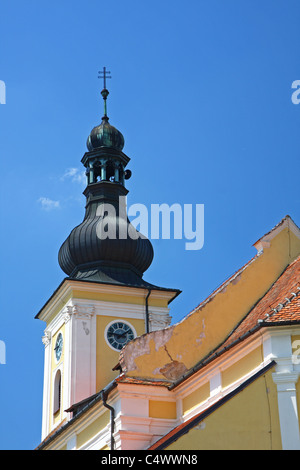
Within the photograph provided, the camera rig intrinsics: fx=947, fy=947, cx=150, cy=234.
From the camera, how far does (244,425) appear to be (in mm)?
15453

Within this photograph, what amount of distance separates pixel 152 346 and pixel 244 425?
4124mm

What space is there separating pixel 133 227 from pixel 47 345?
4.60m

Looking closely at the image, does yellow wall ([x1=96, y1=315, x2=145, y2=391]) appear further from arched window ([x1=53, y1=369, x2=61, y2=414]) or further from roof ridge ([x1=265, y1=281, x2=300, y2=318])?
roof ridge ([x1=265, y1=281, x2=300, y2=318])

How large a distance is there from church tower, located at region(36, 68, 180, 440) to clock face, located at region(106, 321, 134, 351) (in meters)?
0.03

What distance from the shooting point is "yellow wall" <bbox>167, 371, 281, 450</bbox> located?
15305 mm

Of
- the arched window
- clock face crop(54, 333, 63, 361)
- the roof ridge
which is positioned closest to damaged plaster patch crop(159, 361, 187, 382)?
the roof ridge

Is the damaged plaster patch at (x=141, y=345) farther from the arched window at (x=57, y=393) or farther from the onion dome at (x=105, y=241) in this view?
the arched window at (x=57, y=393)

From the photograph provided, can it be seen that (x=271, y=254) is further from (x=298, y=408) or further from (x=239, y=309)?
(x=298, y=408)

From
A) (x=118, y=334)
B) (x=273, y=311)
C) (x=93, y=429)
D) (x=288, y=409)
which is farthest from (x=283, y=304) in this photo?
(x=118, y=334)

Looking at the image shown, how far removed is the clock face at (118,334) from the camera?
27.7 meters

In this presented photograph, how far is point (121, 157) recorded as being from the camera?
102 feet

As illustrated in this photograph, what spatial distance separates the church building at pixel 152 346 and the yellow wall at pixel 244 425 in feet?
0.05
